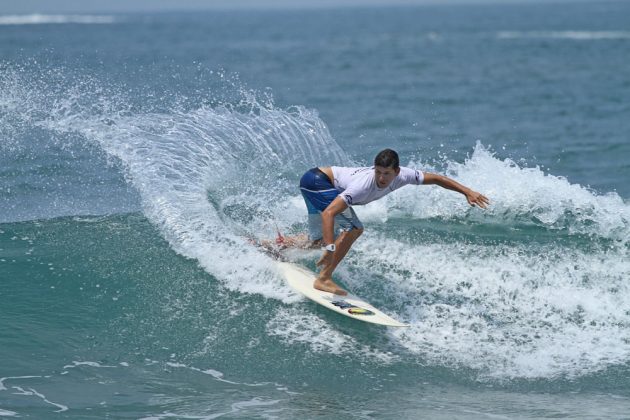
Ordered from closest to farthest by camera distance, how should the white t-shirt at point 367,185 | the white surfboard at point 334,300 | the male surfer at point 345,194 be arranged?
the male surfer at point 345,194, the white t-shirt at point 367,185, the white surfboard at point 334,300

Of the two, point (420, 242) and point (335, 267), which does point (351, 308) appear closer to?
point (335, 267)

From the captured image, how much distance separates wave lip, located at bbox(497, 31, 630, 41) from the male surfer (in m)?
45.7

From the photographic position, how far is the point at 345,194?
27.7 ft

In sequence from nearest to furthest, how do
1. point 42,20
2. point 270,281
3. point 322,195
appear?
point 322,195, point 270,281, point 42,20

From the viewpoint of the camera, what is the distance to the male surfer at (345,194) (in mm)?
8312

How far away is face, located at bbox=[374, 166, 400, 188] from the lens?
8.22m

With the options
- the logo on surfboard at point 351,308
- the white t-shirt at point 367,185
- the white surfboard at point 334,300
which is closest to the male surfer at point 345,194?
the white t-shirt at point 367,185

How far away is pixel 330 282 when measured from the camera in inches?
356

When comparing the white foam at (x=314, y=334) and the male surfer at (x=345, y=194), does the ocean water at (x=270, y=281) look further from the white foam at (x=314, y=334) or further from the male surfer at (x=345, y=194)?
the male surfer at (x=345, y=194)

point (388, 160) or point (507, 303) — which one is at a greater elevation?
point (388, 160)

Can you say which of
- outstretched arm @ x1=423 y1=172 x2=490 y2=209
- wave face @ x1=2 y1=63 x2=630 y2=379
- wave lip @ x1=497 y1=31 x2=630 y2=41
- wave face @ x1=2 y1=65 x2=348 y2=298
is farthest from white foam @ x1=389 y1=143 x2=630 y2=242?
wave lip @ x1=497 y1=31 x2=630 y2=41

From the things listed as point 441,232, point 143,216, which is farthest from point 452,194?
point 143,216

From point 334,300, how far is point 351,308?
0.24m

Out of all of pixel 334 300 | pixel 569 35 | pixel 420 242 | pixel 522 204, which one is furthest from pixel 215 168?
pixel 569 35
